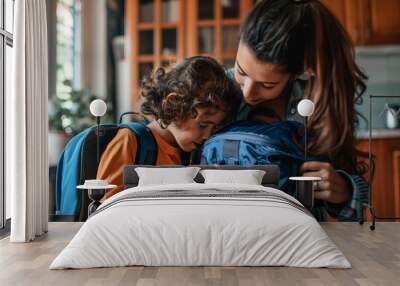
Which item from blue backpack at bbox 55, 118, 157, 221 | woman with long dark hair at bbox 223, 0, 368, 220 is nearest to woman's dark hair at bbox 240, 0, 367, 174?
woman with long dark hair at bbox 223, 0, 368, 220

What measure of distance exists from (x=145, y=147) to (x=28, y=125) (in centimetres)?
128

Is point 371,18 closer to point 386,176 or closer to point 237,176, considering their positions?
point 386,176

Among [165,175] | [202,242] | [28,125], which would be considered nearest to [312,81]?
[165,175]

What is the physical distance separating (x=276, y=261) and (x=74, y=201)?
8.84 ft

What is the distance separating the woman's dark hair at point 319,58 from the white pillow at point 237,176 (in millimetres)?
733

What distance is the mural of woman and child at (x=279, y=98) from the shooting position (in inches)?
214

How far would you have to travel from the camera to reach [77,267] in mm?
3510

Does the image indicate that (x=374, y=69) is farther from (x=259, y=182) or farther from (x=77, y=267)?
(x=77, y=267)

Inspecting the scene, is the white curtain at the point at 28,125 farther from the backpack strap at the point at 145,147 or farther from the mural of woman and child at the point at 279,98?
the backpack strap at the point at 145,147

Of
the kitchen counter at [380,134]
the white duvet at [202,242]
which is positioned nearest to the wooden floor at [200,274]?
the white duvet at [202,242]

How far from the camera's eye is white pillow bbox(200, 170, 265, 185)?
5023 millimetres

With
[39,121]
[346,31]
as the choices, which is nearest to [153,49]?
[39,121]

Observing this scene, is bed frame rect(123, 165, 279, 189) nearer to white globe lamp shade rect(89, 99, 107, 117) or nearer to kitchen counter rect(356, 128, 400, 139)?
white globe lamp shade rect(89, 99, 107, 117)

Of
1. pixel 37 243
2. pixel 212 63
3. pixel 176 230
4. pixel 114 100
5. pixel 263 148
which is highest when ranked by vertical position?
pixel 212 63
